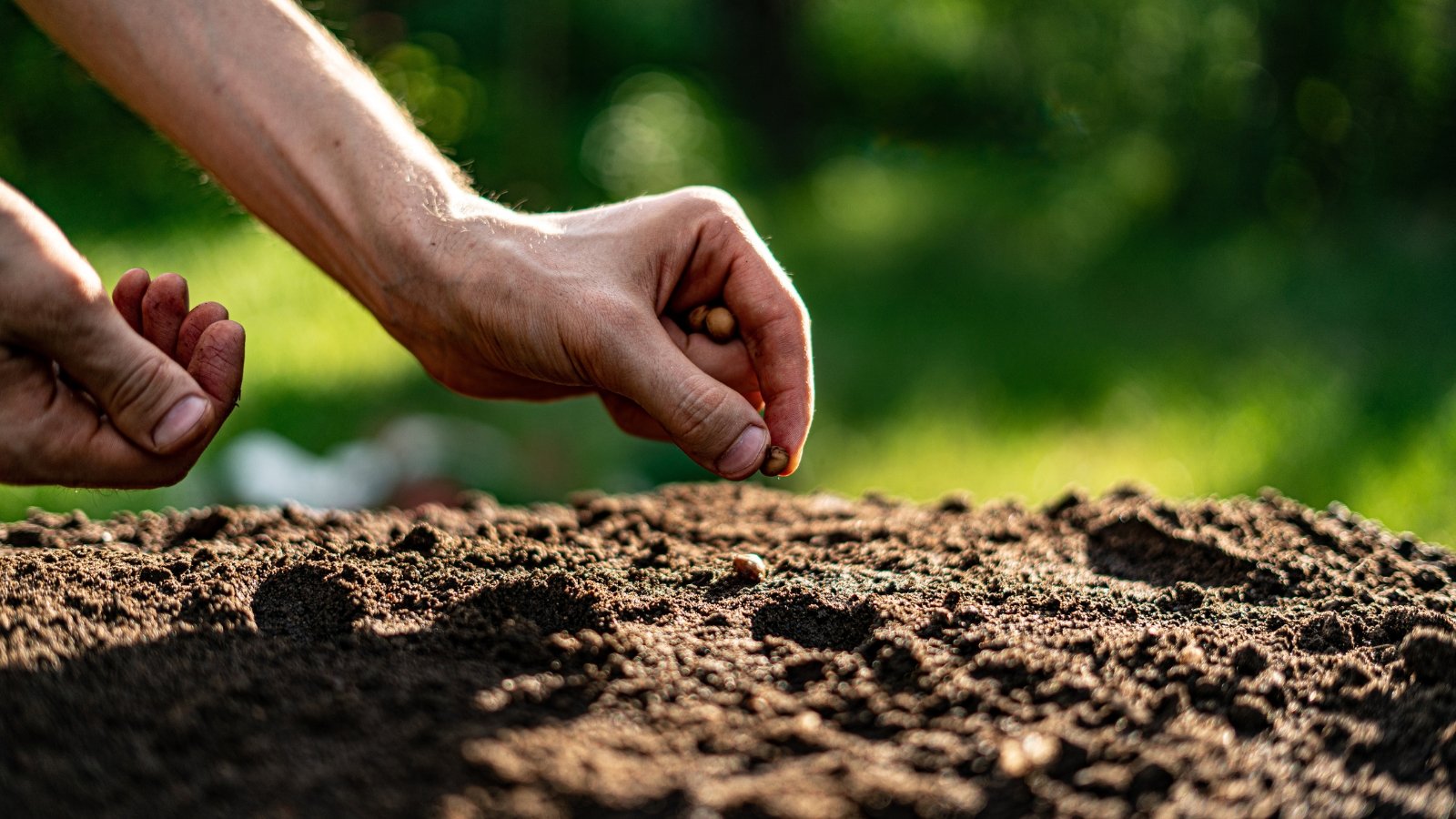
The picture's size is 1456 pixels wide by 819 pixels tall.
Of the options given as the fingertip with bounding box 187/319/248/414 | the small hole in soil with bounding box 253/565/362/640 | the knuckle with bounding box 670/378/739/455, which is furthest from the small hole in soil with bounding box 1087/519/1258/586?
the fingertip with bounding box 187/319/248/414

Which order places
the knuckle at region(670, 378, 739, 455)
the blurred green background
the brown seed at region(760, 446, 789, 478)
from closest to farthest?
1. the knuckle at region(670, 378, 739, 455)
2. the brown seed at region(760, 446, 789, 478)
3. the blurred green background

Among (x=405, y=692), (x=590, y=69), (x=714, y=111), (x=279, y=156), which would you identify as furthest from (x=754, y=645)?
(x=590, y=69)

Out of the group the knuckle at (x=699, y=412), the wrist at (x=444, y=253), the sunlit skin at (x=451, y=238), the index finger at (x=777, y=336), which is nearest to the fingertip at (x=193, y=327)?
the sunlit skin at (x=451, y=238)

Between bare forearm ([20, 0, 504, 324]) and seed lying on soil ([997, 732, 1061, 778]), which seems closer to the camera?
seed lying on soil ([997, 732, 1061, 778])

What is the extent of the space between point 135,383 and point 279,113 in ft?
1.95

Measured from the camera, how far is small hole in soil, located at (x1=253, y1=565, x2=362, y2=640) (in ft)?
4.84

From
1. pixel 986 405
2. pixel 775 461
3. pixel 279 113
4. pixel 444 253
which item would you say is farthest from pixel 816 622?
pixel 986 405

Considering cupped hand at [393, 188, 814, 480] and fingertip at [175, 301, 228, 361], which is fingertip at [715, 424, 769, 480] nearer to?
cupped hand at [393, 188, 814, 480]

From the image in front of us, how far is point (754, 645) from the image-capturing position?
4.79 ft

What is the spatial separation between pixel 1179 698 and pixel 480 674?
0.78 m

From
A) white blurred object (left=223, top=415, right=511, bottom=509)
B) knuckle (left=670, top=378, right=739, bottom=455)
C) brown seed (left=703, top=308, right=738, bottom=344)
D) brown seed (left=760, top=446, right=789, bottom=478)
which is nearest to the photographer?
knuckle (left=670, top=378, right=739, bottom=455)

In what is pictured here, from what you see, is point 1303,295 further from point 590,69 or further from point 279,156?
point 590,69

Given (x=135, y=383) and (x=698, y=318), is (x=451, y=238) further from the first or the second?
(x=135, y=383)

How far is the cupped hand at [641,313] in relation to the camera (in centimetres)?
171
